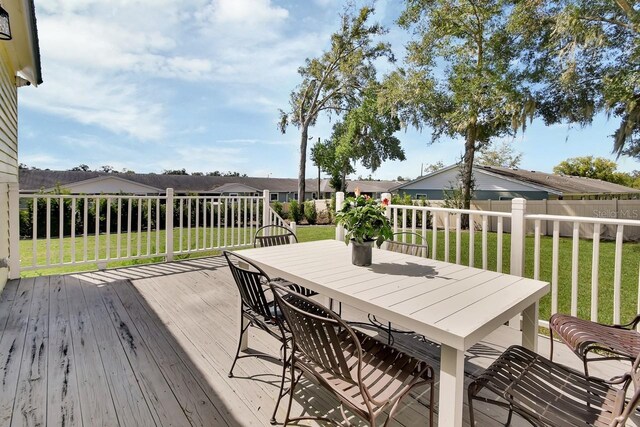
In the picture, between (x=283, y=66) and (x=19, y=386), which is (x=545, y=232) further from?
(x=19, y=386)

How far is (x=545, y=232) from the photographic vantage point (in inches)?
482

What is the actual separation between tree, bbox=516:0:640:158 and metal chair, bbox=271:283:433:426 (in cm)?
1153

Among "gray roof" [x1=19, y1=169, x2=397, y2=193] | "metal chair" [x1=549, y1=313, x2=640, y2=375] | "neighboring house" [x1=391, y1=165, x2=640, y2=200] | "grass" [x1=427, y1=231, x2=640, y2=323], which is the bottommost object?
"grass" [x1=427, y1=231, x2=640, y2=323]

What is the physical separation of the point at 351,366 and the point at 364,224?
91cm

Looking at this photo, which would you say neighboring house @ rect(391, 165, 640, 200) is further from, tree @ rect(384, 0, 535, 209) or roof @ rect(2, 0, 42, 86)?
roof @ rect(2, 0, 42, 86)

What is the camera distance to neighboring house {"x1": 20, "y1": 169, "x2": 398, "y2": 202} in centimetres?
2419

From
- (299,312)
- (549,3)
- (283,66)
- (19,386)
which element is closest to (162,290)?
(19,386)

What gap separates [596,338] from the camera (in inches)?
66.5

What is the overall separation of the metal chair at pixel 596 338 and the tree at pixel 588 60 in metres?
10.5

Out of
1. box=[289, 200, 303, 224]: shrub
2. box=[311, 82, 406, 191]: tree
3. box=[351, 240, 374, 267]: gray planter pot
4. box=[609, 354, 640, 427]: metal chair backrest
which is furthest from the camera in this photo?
box=[311, 82, 406, 191]: tree

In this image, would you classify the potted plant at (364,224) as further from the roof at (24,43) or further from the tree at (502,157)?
the tree at (502,157)

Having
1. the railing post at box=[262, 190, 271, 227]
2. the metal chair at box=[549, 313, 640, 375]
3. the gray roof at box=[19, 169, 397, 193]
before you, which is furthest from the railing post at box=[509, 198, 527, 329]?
the gray roof at box=[19, 169, 397, 193]

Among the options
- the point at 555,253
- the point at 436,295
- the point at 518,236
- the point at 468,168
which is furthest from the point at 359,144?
the point at 436,295

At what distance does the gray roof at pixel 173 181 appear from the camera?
2400 centimetres
